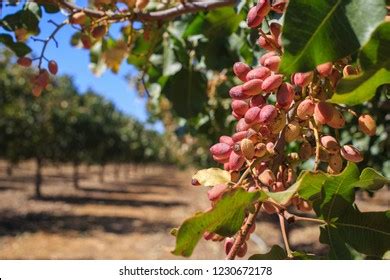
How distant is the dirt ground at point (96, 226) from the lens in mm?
8398

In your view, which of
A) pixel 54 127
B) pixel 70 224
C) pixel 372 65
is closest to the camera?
pixel 372 65

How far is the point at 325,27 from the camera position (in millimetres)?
615

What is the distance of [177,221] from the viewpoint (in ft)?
41.3

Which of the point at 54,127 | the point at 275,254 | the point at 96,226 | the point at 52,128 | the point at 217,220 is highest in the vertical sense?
the point at 217,220

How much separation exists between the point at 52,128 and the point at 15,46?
14790 millimetres

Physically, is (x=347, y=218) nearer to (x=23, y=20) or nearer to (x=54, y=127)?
(x=23, y=20)

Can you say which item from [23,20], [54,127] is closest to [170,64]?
[23,20]

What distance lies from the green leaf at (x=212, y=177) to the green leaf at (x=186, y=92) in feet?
3.74

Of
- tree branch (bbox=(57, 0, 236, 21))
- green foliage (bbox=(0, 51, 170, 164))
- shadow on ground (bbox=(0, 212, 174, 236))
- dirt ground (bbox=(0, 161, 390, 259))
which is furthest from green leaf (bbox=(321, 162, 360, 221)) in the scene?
green foliage (bbox=(0, 51, 170, 164))

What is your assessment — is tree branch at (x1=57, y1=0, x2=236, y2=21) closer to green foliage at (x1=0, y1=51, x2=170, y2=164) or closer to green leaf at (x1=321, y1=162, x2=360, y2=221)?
green leaf at (x1=321, y1=162, x2=360, y2=221)

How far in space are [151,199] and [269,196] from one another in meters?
16.4

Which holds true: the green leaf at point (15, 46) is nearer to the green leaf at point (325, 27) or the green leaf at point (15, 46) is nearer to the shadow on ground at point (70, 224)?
the green leaf at point (325, 27)

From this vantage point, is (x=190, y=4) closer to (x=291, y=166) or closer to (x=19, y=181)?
(x=291, y=166)
